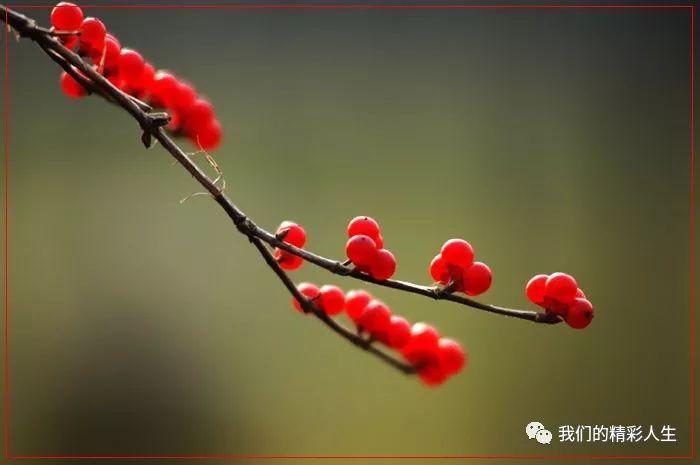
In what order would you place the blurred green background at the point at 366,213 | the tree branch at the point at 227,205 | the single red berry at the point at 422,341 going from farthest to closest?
the blurred green background at the point at 366,213, the single red berry at the point at 422,341, the tree branch at the point at 227,205

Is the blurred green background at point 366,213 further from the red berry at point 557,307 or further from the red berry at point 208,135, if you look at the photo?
the red berry at point 557,307

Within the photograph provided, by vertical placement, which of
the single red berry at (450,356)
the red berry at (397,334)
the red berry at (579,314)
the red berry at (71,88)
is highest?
the red berry at (71,88)

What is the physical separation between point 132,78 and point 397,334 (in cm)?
29

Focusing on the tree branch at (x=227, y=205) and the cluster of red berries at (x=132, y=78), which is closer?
the tree branch at (x=227, y=205)

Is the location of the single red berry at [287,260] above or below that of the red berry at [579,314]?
above

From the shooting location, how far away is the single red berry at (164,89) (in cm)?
59

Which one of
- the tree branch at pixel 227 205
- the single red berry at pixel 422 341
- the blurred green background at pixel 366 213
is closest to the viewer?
the tree branch at pixel 227 205

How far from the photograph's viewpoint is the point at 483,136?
198cm

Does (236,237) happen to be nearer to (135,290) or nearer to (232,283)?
(232,283)

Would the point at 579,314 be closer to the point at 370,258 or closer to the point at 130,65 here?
the point at 370,258

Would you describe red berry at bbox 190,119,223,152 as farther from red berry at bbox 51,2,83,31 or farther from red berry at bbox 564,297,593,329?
red berry at bbox 564,297,593,329

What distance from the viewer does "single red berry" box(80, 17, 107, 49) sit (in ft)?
1.78

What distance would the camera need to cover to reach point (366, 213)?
195 centimetres

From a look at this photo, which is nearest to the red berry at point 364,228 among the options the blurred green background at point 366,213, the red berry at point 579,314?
the red berry at point 579,314
